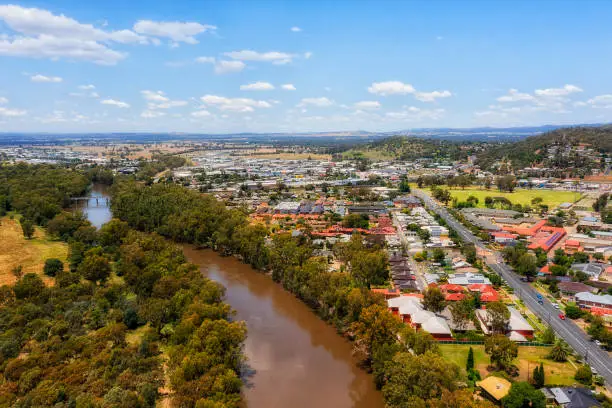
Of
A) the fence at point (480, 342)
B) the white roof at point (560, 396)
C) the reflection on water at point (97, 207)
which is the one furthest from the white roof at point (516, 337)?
Answer: the reflection on water at point (97, 207)

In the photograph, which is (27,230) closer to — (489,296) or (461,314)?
(461,314)

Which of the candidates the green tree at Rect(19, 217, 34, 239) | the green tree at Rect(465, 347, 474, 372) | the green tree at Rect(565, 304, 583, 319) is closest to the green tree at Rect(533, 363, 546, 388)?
the green tree at Rect(465, 347, 474, 372)

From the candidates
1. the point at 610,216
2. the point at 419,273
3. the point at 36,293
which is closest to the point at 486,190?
the point at 610,216

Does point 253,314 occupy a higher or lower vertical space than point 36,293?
lower

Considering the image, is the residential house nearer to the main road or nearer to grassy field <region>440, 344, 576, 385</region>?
grassy field <region>440, 344, 576, 385</region>

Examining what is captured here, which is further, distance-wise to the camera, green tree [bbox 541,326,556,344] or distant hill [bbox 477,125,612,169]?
distant hill [bbox 477,125,612,169]

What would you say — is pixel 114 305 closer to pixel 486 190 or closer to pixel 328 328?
pixel 328 328

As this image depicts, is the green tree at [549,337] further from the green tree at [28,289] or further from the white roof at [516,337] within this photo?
the green tree at [28,289]
